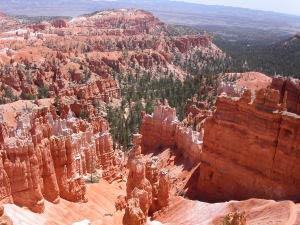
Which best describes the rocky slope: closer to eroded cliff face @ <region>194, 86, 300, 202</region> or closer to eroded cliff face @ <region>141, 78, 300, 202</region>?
eroded cliff face @ <region>141, 78, 300, 202</region>

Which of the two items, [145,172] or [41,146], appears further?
[145,172]

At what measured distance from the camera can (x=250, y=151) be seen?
30.4m

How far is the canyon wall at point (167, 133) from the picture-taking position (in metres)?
41.3

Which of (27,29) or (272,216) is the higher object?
(272,216)

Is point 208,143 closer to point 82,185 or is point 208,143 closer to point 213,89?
point 82,185

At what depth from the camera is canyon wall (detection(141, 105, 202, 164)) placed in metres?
41.3

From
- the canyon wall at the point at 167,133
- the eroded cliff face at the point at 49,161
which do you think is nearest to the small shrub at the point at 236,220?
the eroded cliff face at the point at 49,161

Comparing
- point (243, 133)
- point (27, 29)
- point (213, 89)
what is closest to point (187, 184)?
point (243, 133)

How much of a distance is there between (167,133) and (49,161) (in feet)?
62.4

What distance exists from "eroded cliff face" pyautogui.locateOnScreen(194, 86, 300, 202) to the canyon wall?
7106 millimetres

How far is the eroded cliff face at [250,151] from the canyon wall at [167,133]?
711 centimetres

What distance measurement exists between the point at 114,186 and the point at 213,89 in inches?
1877

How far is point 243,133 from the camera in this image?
3091cm

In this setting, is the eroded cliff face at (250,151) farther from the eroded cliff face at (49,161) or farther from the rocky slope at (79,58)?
the rocky slope at (79,58)
